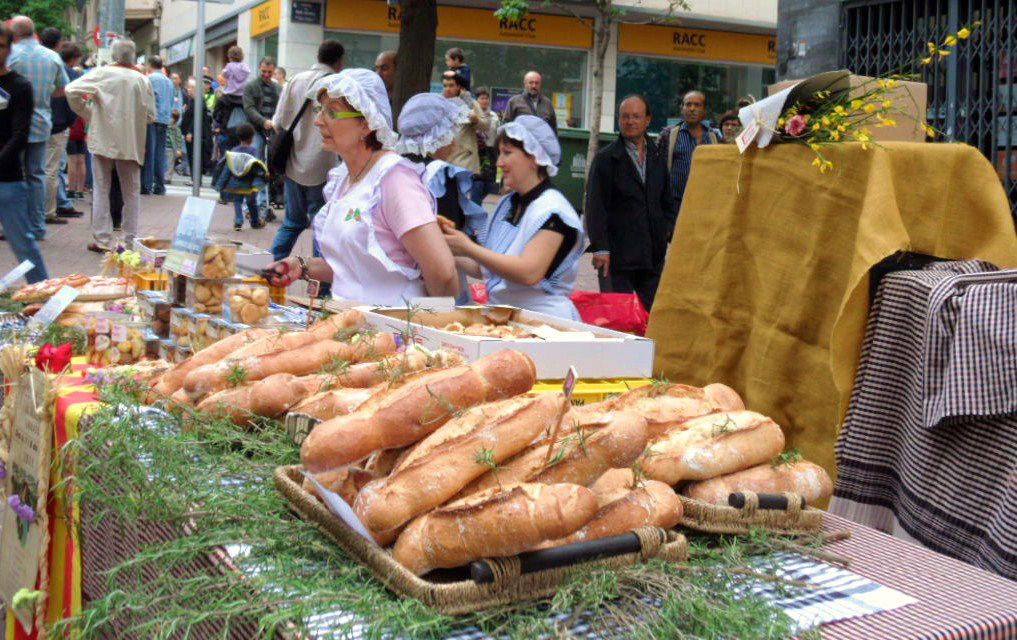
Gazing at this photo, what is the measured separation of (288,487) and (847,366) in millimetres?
1684

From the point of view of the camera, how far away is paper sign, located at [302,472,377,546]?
1.65 meters

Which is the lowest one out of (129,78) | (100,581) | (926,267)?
(100,581)

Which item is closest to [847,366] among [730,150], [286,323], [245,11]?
[730,150]

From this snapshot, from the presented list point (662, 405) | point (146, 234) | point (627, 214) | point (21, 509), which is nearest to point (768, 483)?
point (662, 405)

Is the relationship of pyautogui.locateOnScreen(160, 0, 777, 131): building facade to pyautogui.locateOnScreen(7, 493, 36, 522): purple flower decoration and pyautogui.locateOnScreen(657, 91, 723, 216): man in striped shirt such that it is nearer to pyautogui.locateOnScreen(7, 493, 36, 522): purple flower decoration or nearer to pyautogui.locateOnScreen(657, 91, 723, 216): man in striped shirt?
pyautogui.locateOnScreen(657, 91, 723, 216): man in striped shirt

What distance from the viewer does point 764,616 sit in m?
1.52

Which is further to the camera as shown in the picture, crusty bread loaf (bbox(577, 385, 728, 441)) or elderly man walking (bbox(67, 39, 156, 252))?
elderly man walking (bbox(67, 39, 156, 252))

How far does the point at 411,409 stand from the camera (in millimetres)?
Answer: 1856

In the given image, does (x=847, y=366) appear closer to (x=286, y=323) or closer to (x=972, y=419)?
(x=972, y=419)

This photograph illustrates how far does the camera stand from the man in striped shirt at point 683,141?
9.25m

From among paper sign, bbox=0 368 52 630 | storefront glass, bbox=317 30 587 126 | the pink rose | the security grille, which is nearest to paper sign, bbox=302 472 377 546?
paper sign, bbox=0 368 52 630

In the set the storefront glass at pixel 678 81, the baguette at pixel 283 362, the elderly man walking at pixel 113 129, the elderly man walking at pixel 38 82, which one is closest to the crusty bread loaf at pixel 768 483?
the baguette at pixel 283 362

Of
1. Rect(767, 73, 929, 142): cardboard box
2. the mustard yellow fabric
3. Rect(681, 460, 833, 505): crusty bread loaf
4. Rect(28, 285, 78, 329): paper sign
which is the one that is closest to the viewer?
Rect(681, 460, 833, 505): crusty bread loaf

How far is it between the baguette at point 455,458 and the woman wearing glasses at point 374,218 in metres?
2.67
